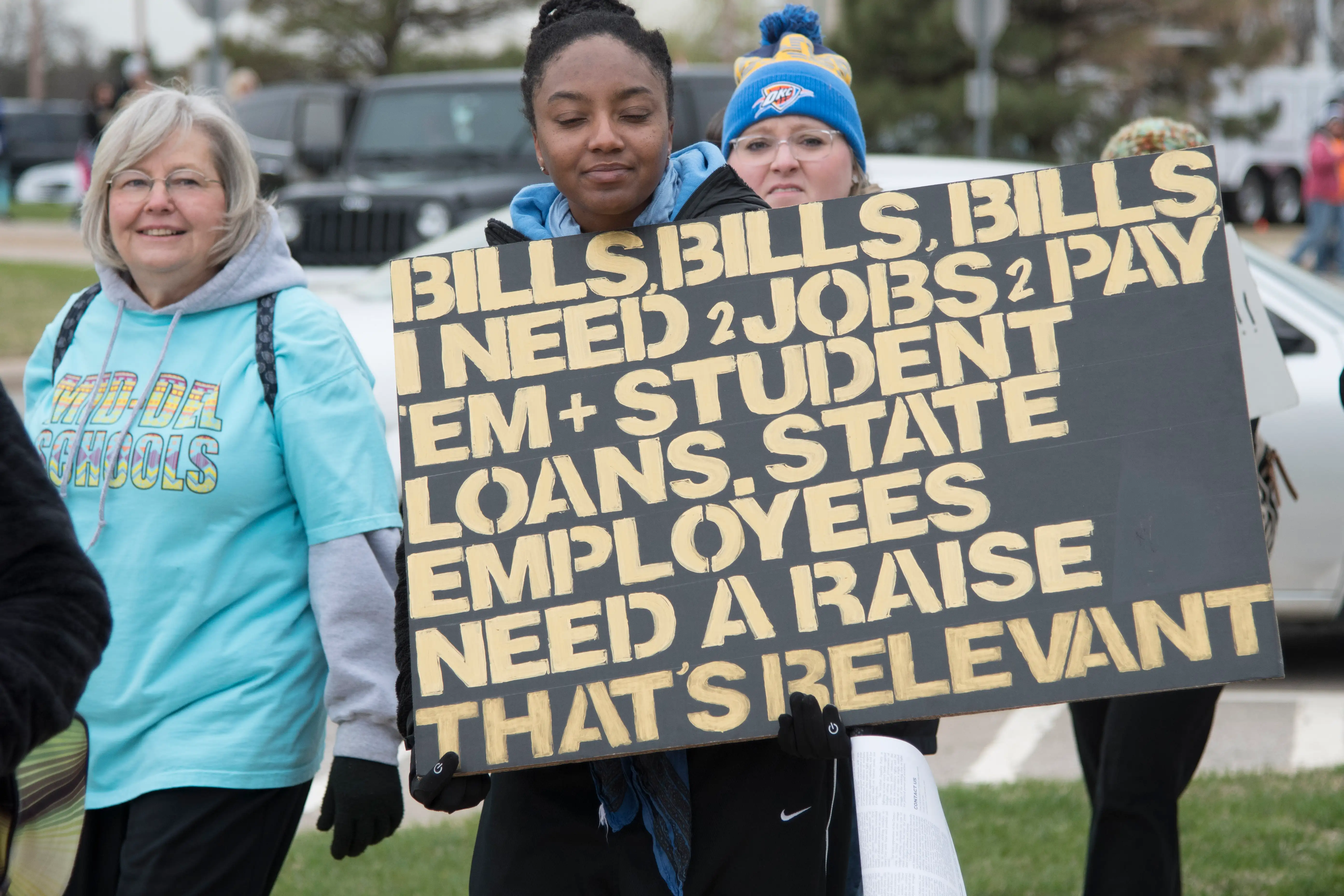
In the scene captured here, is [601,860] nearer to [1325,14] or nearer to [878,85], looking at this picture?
[878,85]

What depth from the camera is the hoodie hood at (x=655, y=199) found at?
234cm

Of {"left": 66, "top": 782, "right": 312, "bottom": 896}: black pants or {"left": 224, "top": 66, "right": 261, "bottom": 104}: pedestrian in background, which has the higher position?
{"left": 224, "top": 66, "right": 261, "bottom": 104}: pedestrian in background

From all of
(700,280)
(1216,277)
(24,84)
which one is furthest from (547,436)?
(24,84)

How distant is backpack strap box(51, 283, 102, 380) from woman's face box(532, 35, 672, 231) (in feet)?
3.77

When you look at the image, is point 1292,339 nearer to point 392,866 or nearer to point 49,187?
point 392,866

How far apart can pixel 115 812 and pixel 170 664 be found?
269mm

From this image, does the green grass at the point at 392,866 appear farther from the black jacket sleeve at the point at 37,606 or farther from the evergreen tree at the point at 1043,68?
the evergreen tree at the point at 1043,68

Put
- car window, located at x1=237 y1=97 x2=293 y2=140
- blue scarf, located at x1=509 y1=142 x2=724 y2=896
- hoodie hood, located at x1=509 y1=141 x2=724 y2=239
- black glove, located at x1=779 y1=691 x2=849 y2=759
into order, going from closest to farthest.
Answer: black glove, located at x1=779 y1=691 x2=849 y2=759 < blue scarf, located at x1=509 y1=142 x2=724 y2=896 < hoodie hood, located at x1=509 y1=141 x2=724 y2=239 < car window, located at x1=237 y1=97 x2=293 y2=140

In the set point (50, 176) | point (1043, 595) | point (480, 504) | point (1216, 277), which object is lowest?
point (1043, 595)

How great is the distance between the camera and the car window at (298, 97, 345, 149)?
1180 centimetres

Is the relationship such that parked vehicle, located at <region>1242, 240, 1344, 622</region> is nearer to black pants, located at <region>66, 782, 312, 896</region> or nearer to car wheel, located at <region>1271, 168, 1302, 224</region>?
black pants, located at <region>66, 782, 312, 896</region>

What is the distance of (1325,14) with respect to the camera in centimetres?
4438

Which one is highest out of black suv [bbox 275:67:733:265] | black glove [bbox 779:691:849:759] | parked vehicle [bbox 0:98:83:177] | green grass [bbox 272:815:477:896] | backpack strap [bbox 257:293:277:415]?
parked vehicle [bbox 0:98:83:177]

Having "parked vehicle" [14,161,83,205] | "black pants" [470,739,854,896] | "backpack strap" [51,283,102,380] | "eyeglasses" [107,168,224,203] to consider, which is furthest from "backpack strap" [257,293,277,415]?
"parked vehicle" [14,161,83,205]
